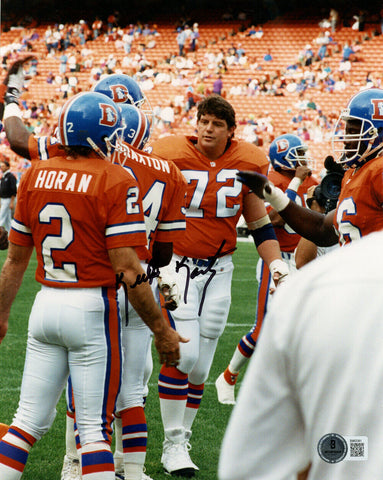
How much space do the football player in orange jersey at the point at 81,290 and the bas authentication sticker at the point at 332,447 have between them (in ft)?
5.38

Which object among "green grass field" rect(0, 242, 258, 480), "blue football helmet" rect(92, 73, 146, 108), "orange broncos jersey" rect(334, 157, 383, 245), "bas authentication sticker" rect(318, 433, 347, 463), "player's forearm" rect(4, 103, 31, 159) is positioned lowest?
"green grass field" rect(0, 242, 258, 480)

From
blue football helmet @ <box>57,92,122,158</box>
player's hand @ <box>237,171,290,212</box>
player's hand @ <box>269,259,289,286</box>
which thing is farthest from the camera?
player's hand @ <box>269,259,289,286</box>

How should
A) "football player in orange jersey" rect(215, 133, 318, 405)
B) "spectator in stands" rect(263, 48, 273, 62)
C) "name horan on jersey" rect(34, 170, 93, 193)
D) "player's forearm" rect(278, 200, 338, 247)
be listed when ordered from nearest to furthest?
"name horan on jersey" rect(34, 170, 93, 193) < "player's forearm" rect(278, 200, 338, 247) < "football player in orange jersey" rect(215, 133, 318, 405) < "spectator in stands" rect(263, 48, 273, 62)

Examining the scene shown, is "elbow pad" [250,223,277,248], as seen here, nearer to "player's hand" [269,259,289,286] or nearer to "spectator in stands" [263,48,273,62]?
"player's hand" [269,259,289,286]

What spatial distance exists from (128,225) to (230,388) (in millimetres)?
2873

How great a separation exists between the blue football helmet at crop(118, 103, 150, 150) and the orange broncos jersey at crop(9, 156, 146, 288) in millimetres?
820

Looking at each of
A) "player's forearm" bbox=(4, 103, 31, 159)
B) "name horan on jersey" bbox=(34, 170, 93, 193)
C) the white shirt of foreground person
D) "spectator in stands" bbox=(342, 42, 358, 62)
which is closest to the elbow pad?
"player's forearm" bbox=(4, 103, 31, 159)

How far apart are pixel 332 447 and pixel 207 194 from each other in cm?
317

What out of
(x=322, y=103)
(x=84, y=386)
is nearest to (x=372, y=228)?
(x=84, y=386)

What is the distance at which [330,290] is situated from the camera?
964 millimetres

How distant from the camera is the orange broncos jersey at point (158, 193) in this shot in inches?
129

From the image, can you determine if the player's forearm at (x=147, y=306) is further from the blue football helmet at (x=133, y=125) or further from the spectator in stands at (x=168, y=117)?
the spectator in stands at (x=168, y=117)

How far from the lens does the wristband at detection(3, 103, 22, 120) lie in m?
3.55

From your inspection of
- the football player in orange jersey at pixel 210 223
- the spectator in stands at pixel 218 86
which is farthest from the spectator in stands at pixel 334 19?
the football player in orange jersey at pixel 210 223
